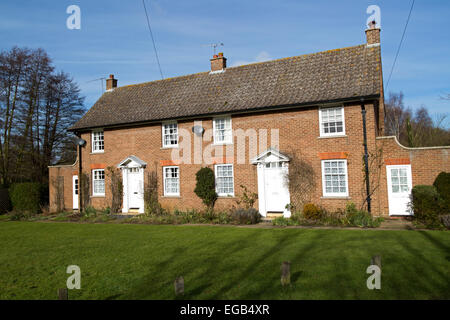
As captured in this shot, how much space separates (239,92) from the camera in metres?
18.2

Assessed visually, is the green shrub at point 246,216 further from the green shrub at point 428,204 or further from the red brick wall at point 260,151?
the green shrub at point 428,204

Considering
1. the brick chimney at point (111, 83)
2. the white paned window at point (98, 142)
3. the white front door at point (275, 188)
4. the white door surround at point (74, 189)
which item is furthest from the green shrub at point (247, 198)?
the brick chimney at point (111, 83)

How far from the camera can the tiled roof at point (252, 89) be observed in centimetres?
1555

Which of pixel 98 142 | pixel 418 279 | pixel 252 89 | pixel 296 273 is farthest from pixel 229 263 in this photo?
pixel 98 142

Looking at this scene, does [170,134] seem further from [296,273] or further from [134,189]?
[296,273]

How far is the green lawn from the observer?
650 cm

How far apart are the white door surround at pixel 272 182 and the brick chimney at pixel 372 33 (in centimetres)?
729

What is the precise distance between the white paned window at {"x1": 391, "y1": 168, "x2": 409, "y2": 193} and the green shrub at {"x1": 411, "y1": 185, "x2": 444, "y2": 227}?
4.85ft

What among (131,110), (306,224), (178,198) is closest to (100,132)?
(131,110)

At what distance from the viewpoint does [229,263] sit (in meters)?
8.46

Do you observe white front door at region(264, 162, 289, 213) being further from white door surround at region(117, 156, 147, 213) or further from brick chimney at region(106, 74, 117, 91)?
brick chimney at region(106, 74, 117, 91)

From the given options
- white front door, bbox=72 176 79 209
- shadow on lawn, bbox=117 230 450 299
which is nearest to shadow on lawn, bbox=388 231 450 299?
shadow on lawn, bbox=117 230 450 299

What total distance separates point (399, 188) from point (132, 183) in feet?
46.4
